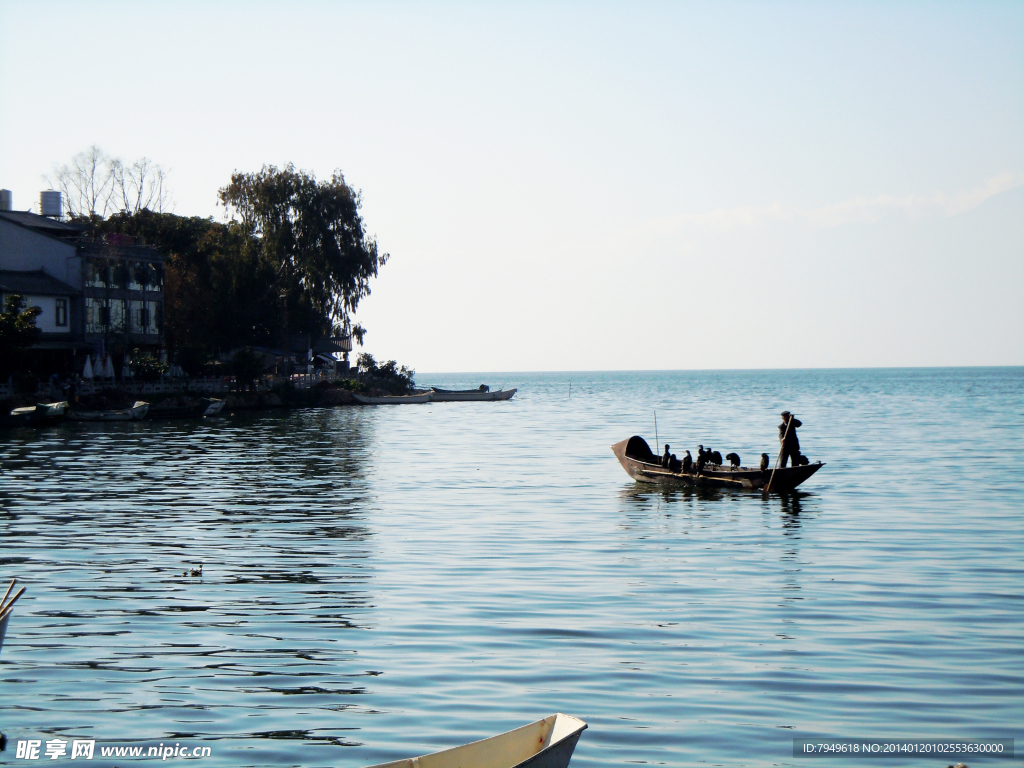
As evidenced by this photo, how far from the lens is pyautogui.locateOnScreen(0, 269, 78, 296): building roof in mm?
64875

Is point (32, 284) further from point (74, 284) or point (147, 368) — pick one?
point (147, 368)

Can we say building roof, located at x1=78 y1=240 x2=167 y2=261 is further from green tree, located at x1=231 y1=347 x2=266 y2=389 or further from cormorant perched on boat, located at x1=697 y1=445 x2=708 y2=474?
cormorant perched on boat, located at x1=697 y1=445 x2=708 y2=474

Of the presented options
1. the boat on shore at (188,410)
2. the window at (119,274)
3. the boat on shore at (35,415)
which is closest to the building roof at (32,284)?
the window at (119,274)

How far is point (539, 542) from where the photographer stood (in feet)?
70.3

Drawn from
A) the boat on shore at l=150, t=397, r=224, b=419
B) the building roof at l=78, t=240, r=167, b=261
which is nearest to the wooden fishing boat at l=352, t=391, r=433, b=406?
the building roof at l=78, t=240, r=167, b=261

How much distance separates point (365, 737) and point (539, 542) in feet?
38.4

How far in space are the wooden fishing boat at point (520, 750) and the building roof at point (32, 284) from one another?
63.8 m

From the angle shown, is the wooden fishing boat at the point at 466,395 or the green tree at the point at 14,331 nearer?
the green tree at the point at 14,331

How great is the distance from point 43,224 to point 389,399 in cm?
3518

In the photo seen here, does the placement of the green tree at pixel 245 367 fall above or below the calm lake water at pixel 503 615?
above

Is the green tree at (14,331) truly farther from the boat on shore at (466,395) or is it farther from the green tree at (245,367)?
the boat on shore at (466,395)

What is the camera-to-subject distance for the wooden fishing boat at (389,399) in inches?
3770

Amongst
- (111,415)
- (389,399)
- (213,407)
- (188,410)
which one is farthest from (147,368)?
(389,399)

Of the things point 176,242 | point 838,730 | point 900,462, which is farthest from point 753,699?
point 176,242
